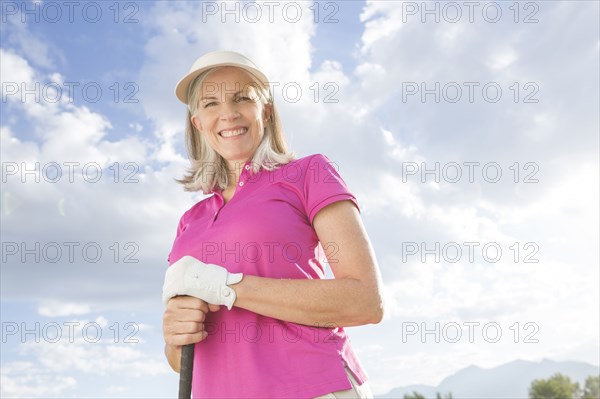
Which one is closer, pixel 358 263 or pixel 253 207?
pixel 358 263

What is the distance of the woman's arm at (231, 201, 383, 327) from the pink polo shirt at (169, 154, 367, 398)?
10 centimetres

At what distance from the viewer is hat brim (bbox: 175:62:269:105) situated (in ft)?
13.3

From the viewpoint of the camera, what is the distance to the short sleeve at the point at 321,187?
11.5 feet

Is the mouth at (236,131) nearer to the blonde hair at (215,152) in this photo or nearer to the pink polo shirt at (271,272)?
the blonde hair at (215,152)

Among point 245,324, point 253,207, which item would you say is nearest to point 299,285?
point 245,324

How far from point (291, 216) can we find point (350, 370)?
0.88 metres

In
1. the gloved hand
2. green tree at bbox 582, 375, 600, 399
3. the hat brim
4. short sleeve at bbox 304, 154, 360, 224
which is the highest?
the hat brim

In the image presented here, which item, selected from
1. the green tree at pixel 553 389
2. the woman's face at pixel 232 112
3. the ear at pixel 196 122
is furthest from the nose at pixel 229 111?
the green tree at pixel 553 389

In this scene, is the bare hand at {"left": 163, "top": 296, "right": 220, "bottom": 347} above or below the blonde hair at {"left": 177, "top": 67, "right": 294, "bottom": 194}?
below

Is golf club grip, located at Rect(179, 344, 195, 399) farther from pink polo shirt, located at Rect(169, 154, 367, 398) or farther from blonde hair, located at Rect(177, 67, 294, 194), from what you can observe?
blonde hair, located at Rect(177, 67, 294, 194)

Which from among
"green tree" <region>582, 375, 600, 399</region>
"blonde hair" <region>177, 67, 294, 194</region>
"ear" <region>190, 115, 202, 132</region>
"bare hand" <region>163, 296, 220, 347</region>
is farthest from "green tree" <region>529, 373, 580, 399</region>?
"bare hand" <region>163, 296, 220, 347</region>

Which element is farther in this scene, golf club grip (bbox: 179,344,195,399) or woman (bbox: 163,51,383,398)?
golf club grip (bbox: 179,344,195,399)

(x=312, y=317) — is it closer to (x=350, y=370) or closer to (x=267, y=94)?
(x=350, y=370)

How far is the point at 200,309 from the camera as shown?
3412 mm
